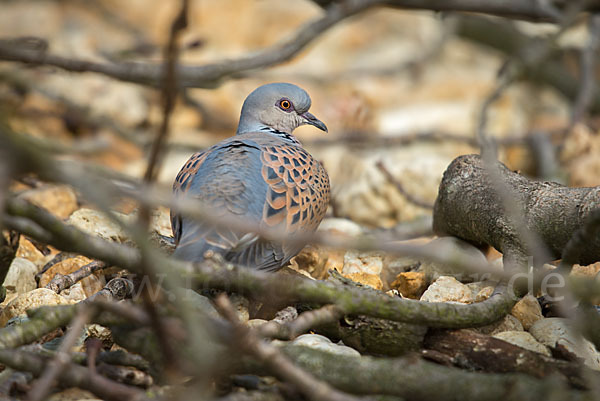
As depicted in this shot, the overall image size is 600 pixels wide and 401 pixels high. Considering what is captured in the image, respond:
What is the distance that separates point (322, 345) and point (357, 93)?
705cm

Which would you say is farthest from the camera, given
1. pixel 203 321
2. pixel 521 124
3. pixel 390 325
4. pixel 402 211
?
pixel 521 124

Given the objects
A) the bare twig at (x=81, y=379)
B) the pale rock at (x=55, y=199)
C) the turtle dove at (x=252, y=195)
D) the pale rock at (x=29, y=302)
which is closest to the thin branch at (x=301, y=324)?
the bare twig at (x=81, y=379)

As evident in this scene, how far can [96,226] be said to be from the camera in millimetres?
4277

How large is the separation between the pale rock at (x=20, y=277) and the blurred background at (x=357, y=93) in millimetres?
1604

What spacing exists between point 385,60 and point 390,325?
8.48 m

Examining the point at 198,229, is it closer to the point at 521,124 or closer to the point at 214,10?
the point at 521,124

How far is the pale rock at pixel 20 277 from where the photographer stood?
12.6 feet

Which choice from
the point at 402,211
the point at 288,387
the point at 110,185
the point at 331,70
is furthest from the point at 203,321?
the point at 331,70

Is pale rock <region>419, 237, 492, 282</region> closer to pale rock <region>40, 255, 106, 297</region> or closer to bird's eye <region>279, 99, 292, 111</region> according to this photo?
bird's eye <region>279, 99, 292, 111</region>

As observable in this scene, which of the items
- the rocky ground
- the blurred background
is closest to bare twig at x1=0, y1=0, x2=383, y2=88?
the rocky ground

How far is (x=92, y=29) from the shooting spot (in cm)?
1048

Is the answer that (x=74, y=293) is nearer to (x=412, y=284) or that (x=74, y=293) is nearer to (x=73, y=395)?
(x=73, y=395)

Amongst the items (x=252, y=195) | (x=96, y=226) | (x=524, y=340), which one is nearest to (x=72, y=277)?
(x=96, y=226)

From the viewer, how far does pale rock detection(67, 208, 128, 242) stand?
4223 mm
